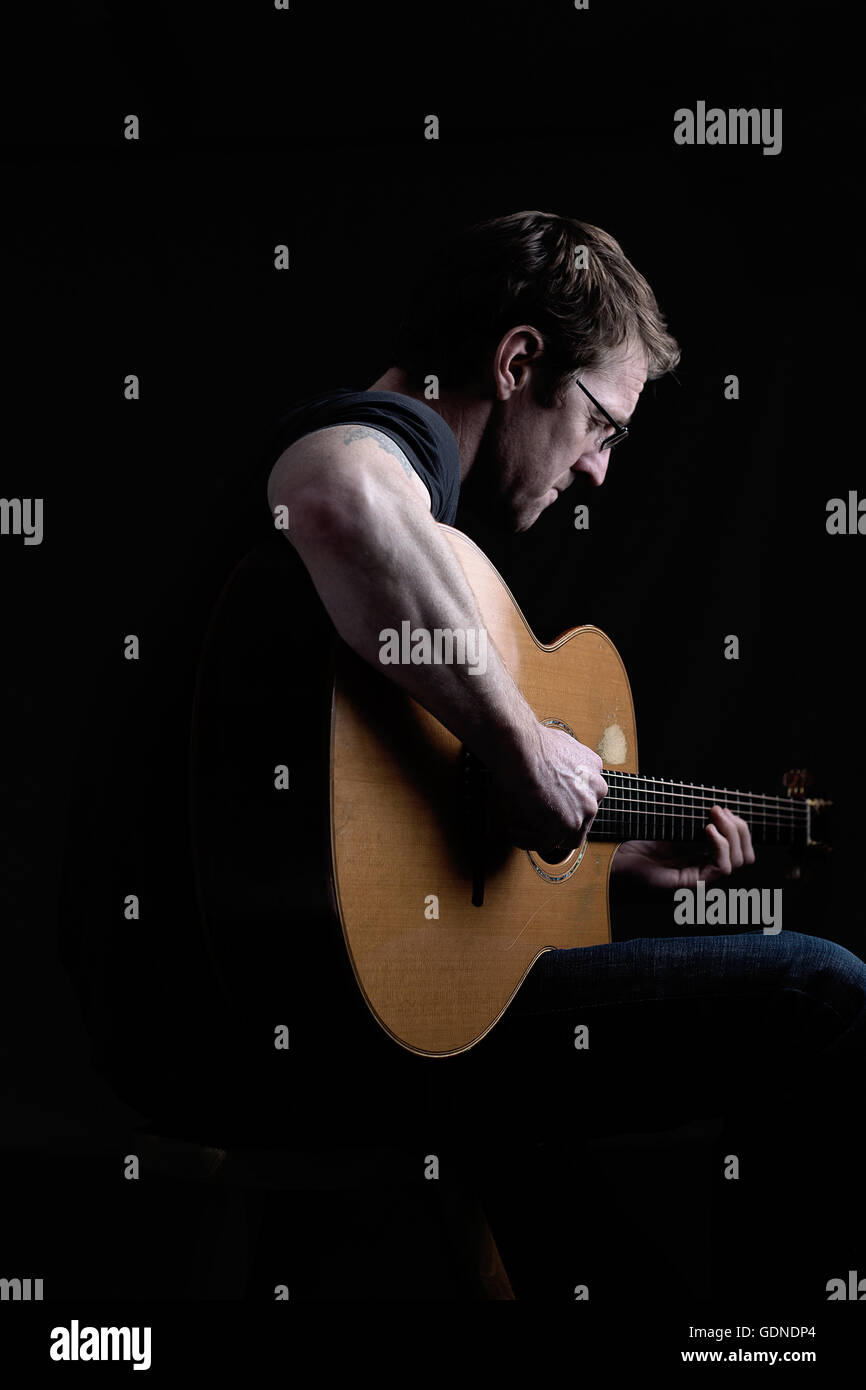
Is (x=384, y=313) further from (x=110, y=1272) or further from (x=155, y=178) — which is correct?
(x=110, y=1272)

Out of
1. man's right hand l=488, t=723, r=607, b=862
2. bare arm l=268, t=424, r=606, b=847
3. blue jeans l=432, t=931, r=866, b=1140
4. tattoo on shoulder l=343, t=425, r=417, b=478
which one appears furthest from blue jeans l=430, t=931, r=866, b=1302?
tattoo on shoulder l=343, t=425, r=417, b=478

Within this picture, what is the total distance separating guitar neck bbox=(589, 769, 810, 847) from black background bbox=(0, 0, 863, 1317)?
46cm

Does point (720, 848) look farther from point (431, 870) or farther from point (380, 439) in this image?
point (380, 439)

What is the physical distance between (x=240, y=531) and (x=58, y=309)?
167 centimetres

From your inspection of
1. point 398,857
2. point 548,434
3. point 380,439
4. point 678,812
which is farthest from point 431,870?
point 548,434

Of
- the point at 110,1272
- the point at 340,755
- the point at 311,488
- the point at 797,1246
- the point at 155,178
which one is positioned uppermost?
the point at 155,178

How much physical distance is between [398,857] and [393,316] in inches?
64.8

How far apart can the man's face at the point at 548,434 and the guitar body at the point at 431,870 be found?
264 millimetres

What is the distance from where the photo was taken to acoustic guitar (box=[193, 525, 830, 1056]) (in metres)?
0.94

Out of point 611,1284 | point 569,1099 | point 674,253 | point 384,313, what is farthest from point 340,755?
point 674,253

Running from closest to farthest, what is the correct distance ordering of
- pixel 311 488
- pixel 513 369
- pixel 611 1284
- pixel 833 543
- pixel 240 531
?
pixel 311 488, pixel 240 531, pixel 611 1284, pixel 513 369, pixel 833 543

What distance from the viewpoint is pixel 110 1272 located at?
181cm

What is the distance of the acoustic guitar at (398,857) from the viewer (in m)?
0.94

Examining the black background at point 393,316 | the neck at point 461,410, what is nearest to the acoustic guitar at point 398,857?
the neck at point 461,410
